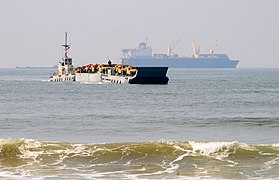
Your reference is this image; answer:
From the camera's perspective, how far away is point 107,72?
17438cm

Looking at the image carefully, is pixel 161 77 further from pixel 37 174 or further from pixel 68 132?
pixel 37 174

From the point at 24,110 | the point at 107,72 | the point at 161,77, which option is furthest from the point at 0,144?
the point at 107,72

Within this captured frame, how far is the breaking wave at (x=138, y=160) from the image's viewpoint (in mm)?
32375

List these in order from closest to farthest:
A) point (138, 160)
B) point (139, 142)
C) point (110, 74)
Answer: point (138, 160) < point (139, 142) < point (110, 74)

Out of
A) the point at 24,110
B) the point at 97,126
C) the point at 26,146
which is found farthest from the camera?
the point at 24,110

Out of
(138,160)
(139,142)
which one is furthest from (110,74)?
(138,160)

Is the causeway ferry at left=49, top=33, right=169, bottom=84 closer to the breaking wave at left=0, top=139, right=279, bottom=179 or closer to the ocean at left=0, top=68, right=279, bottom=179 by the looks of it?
the ocean at left=0, top=68, right=279, bottom=179

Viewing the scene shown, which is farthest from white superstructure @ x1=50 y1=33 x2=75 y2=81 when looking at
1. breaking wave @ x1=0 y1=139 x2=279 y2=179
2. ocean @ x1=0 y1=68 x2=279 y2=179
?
breaking wave @ x1=0 y1=139 x2=279 y2=179

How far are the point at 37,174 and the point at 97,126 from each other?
991 inches

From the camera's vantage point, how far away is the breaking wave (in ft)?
106

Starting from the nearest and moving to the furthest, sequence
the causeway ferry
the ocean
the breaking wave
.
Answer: the breaking wave < the ocean < the causeway ferry

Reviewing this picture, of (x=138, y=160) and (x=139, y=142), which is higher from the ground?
(x=139, y=142)

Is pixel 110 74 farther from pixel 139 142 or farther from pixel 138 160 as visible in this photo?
pixel 138 160

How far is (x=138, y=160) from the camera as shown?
36656 mm
